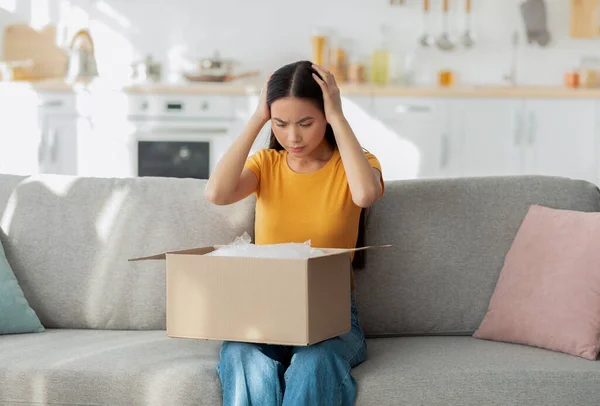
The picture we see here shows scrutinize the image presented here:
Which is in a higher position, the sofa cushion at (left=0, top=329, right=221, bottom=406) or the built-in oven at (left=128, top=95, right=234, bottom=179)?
the built-in oven at (left=128, top=95, right=234, bottom=179)

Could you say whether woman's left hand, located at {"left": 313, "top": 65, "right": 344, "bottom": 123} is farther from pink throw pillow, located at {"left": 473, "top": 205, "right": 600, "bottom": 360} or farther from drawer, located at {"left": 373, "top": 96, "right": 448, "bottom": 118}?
drawer, located at {"left": 373, "top": 96, "right": 448, "bottom": 118}

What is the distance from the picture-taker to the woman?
2.18 metres

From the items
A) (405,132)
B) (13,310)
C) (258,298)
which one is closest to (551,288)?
(258,298)

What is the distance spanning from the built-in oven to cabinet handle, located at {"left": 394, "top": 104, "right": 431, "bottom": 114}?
40.2 inches

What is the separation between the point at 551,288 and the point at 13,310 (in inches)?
54.5

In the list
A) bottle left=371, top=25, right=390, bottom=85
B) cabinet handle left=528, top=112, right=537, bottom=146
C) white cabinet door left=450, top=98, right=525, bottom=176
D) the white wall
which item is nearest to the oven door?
the white wall

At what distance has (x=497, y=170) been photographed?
5.56 m

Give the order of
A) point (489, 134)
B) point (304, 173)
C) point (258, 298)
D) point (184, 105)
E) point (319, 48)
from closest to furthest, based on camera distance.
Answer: point (258, 298), point (304, 173), point (184, 105), point (489, 134), point (319, 48)

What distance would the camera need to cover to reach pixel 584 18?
5801 millimetres

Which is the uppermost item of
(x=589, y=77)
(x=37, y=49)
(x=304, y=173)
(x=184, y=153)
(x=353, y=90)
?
(x=37, y=49)

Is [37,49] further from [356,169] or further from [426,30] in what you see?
[356,169]

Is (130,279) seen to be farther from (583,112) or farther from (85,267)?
(583,112)

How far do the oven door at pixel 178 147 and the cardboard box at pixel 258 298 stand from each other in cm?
346

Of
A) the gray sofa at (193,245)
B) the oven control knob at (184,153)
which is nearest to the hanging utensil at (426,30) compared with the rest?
the oven control knob at (184,153)
